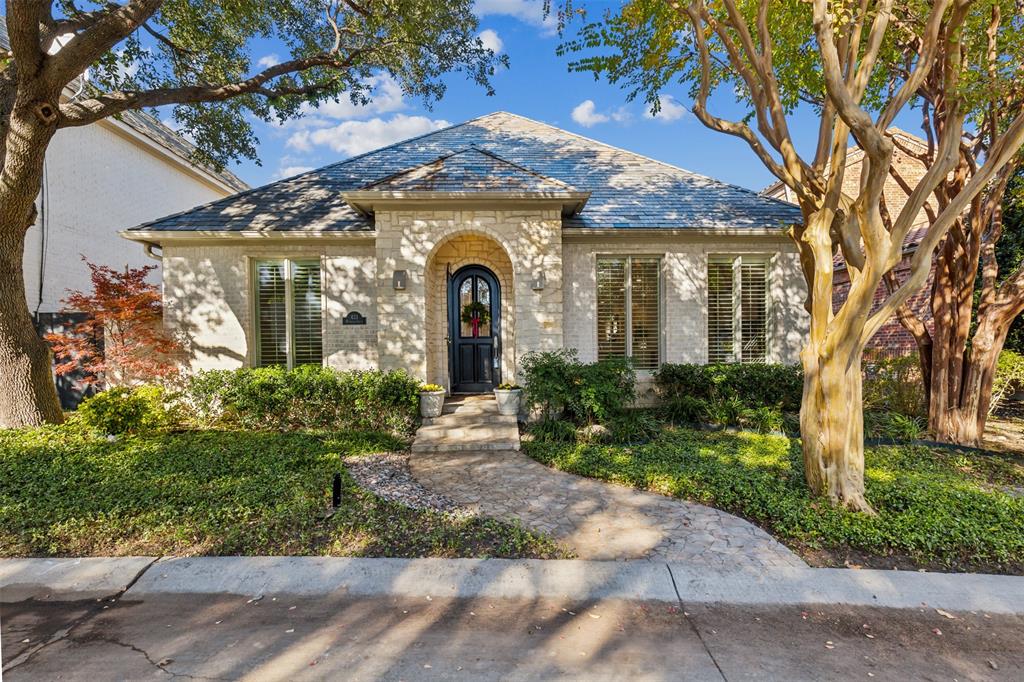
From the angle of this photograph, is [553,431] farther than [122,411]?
Yes

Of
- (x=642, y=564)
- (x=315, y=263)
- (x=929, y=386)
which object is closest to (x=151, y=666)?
(x=642, y=564)

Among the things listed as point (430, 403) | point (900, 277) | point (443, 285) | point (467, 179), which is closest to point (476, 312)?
point (443, 285)

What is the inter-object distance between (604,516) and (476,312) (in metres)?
5.70

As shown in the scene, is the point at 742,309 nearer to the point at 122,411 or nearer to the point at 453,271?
the point at 453,271

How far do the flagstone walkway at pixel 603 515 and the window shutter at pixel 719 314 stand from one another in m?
5.10

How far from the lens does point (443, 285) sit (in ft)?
29.7

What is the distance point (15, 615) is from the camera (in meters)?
2.86

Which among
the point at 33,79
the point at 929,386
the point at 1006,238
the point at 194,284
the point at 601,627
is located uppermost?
the point at 33,79

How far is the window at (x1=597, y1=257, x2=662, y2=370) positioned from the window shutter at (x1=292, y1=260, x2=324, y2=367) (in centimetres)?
569

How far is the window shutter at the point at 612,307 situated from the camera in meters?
8.93

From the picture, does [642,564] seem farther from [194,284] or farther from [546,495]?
[194,284]

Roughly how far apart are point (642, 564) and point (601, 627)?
2.58ft

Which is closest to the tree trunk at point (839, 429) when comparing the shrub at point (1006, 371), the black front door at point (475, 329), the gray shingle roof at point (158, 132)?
the black front door at point (475, 329)

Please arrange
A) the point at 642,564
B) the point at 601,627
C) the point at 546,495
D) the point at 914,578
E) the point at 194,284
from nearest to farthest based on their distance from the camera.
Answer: the point at 601,627 < the point at 914,578 < the point at 642,564 < the point at 546,495 < the point at 194,284
